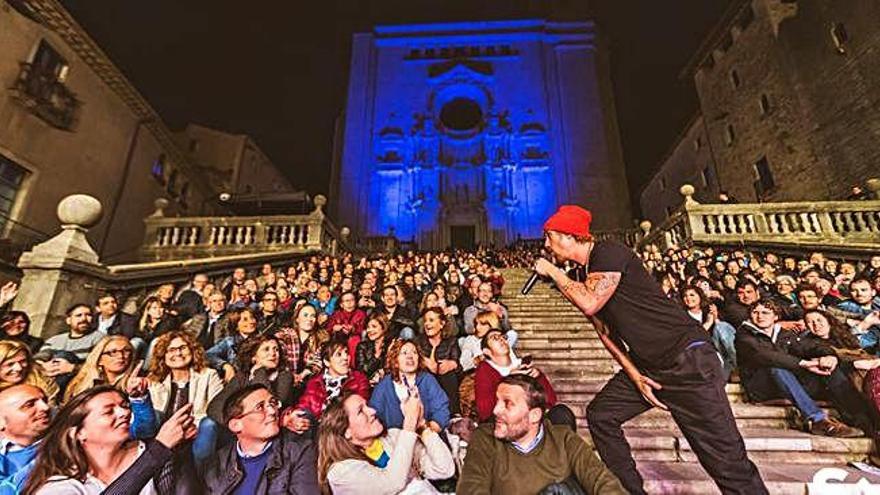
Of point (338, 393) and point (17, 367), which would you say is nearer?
point (17, 367)

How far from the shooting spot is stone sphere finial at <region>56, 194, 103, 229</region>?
19.7ft

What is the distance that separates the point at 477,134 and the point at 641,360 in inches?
996

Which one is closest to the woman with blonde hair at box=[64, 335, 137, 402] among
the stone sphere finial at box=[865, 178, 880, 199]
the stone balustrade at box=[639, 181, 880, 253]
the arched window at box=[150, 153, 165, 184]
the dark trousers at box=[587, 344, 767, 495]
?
the dark trousers at box=[587, 344, 767, 495]

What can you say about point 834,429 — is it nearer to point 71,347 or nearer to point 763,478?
point 763,478

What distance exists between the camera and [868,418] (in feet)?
12.0

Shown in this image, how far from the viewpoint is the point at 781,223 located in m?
11.1

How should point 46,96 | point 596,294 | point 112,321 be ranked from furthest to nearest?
point 46,96 → point 112,321 → point 596,294

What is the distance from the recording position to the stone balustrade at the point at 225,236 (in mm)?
12273

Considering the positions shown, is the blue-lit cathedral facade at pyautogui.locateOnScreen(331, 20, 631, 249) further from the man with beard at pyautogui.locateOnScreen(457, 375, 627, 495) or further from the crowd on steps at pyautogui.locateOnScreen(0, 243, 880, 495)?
the man with beard at pyautogui.locateOnScreen(457, 375, 627, 495)

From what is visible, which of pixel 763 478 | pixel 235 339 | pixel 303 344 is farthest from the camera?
pixel 235 339

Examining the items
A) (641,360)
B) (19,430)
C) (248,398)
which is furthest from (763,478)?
(19,430)

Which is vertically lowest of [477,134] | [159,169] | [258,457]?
[258,457]

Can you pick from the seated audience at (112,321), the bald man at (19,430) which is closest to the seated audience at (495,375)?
the bald man at (19,430)

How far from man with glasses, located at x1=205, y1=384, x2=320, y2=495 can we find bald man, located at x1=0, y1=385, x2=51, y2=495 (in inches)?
43.5
